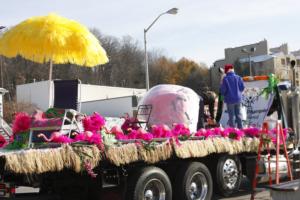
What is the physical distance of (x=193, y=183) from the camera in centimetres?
830

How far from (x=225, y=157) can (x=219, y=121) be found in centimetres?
311

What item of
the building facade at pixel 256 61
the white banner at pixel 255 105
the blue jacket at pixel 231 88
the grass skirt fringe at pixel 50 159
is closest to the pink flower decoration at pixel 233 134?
the blue jacket at pixel 231 88

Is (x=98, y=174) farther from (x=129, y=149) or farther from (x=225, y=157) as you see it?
(x=225, y=157)

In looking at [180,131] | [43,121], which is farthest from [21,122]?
[180,131]

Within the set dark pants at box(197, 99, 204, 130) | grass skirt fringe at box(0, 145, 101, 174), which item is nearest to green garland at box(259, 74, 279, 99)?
dark pants at box(197, 99, 204, 130)

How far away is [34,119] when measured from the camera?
810cm

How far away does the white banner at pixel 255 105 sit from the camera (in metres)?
11.6

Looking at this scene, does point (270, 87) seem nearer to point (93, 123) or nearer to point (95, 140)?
point (93, 123)

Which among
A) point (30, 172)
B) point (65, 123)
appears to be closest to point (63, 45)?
point (65, 123)

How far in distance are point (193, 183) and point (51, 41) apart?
3992 millimetres

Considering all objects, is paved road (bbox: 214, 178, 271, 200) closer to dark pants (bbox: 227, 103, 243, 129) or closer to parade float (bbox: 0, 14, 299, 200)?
parade float (bbox: 0, 14, 299, 200)

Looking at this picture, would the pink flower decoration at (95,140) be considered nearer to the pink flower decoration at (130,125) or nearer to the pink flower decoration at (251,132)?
the pink flower decoration at (130,125)

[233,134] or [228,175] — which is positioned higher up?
[233,134]

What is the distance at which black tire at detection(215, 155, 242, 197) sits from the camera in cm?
893
